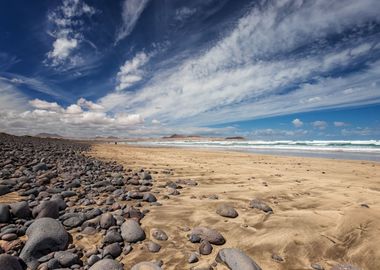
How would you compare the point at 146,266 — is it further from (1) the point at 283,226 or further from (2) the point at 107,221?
(1) the point at 283,226

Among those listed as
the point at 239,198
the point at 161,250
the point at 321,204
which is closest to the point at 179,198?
the point at 239,198

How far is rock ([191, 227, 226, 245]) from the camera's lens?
360 centimetres

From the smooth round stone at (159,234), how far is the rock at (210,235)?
1.52 feet

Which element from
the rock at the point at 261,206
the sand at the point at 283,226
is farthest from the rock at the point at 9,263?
the rock at the point at 261,206

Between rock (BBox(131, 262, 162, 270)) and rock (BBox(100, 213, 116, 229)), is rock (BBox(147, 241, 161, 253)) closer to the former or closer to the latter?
rock (BBox(131, 262, 162, 270))

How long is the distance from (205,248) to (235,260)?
1.74 ft

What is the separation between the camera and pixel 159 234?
12.5 feet

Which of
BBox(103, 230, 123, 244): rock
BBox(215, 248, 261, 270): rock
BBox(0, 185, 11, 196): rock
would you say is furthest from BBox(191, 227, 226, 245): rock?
BBox(0, 185, 11, 196): rock

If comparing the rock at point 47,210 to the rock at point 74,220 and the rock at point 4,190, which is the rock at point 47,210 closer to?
the rock at point 74,220

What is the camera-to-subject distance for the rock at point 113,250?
318 cm

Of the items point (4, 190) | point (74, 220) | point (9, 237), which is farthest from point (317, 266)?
point (4, 190)

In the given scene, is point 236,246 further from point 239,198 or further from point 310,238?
point 239,198

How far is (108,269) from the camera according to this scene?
274cm

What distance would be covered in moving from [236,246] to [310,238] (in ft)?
4.18
